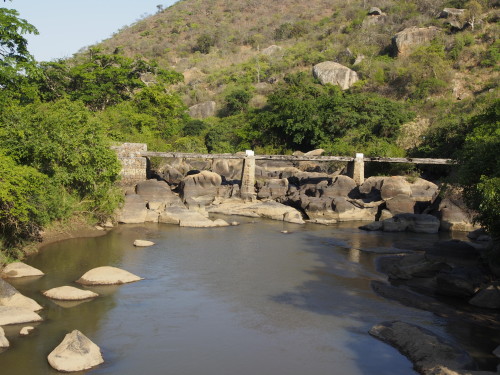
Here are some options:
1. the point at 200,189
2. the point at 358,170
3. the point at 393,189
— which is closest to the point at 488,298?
the point at 393,189

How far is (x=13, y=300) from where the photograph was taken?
1305 centimetres

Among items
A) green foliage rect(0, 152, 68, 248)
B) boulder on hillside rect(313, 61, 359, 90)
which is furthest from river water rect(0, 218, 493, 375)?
boulder on hillside rect(313, 61, 359, 90)

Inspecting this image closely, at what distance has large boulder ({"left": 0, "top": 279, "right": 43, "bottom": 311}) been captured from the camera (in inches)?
509

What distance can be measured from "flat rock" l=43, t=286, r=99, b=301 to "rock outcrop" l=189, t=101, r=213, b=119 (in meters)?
43.8

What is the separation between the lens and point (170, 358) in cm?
1095

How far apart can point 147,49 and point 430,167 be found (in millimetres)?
57208

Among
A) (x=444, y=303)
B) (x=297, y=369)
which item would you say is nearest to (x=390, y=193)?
(x=444, y=303)

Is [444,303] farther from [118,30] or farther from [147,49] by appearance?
[118,30]

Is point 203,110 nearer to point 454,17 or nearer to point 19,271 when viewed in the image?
point 454,17

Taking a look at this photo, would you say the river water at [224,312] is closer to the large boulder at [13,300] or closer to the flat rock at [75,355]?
the flat rock at [75,355]

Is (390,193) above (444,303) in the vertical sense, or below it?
above

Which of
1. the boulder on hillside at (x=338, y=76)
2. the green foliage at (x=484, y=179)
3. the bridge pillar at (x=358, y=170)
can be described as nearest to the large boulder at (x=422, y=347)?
the green foliage at (x=484, y=179)

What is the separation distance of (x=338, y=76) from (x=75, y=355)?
50.2 m

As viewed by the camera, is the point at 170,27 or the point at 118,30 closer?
the point at 170,27
